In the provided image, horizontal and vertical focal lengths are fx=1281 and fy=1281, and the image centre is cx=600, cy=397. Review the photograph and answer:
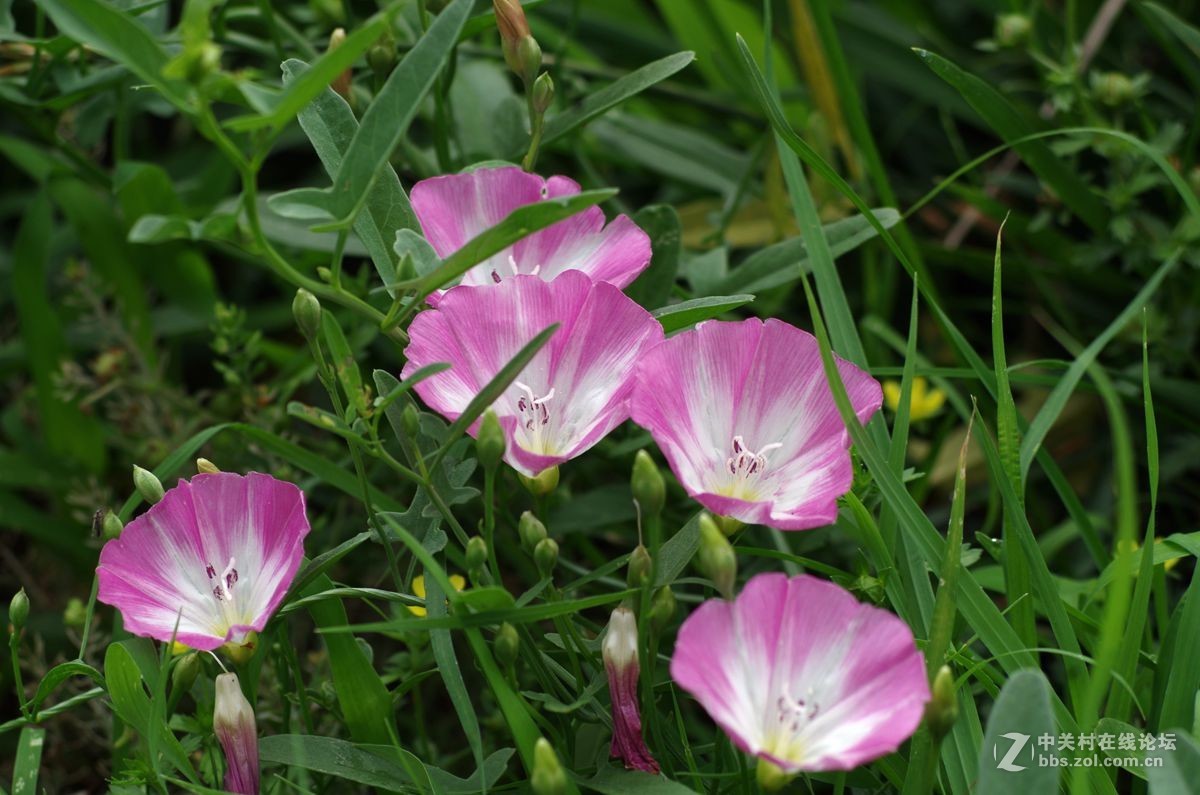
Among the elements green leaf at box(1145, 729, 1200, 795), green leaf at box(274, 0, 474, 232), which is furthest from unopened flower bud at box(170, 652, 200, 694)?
green leaf at box(1145, 729, 1200, 795)

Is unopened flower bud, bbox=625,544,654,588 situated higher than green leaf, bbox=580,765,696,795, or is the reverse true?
unopened flower bud, bbox=625,544,654,588

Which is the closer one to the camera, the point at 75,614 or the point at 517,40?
the point at 517,40

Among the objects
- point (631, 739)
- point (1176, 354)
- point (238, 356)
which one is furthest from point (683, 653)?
point (1176, 354)

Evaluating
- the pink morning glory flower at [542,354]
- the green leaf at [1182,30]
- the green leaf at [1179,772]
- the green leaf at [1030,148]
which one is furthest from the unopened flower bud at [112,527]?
the green leaf at [1182,30]

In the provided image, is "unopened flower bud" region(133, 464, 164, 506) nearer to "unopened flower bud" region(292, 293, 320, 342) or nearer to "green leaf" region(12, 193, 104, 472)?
"unopened flower bud" region(292, 293, 320, 342)

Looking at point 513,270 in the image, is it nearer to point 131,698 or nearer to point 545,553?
point 545,553

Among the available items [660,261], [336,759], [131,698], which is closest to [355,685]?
[336,759]

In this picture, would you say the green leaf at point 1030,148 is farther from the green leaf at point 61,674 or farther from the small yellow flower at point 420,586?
the green leaf at point 61,674
